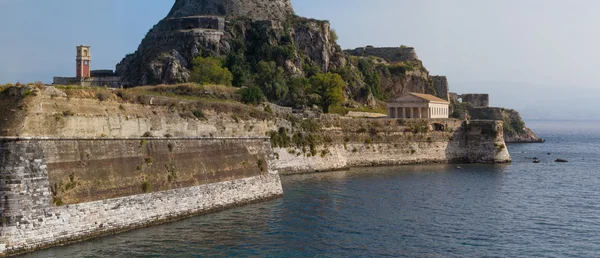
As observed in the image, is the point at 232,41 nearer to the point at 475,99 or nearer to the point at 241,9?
the point at 241,9

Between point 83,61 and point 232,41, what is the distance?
19.7 meters

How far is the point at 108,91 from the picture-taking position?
31000 millimetres

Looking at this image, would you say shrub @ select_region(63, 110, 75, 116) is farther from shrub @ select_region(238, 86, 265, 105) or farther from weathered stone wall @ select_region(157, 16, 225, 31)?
weathered stone wall @ select_region(157, 16, 225, 31)

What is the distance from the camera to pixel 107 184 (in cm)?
2773

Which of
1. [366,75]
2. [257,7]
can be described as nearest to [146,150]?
[257,7]

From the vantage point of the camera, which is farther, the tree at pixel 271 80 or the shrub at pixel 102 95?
the tree at pixel 271 80

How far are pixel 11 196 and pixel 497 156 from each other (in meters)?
61.5

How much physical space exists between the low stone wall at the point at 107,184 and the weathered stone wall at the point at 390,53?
9220 centimetres

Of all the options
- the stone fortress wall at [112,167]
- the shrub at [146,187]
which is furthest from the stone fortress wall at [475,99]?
the shrub at [146,187]

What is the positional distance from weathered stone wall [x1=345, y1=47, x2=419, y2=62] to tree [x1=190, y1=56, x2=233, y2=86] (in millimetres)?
55682

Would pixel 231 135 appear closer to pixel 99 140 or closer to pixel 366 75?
pixel 99 140

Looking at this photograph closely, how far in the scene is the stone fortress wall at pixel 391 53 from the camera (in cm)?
12662

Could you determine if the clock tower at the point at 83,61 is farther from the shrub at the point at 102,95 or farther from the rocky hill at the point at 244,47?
the shrub at the point at 102,95

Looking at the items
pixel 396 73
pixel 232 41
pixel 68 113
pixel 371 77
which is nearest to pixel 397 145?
pixel 232 41
